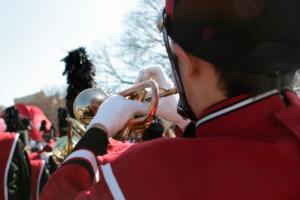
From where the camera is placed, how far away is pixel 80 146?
1651 mm

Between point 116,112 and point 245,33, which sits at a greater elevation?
point 245,33

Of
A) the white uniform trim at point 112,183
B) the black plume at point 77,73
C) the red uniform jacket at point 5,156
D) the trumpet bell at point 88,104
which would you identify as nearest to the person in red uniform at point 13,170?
the red uniform jacket at point 5,156

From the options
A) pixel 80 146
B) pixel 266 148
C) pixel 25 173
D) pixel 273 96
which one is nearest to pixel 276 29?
pixel 273 96

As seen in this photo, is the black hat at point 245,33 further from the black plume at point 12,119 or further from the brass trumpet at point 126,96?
the black plume at point 12,119

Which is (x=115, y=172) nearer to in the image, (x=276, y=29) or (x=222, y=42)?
(x=222, y=42)

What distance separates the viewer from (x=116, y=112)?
180 cm

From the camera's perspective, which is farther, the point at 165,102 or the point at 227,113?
the point at 165,102

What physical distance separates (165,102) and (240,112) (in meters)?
1.18

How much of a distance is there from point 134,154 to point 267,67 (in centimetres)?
38

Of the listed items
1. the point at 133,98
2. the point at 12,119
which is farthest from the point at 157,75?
the point at 12,119

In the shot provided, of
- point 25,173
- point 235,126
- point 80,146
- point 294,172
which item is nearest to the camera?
point 294,172

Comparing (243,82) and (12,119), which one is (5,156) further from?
(12,119)

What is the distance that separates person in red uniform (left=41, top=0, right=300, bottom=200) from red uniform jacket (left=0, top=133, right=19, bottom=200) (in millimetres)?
2100

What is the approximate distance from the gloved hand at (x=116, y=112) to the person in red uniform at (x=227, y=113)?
0.39 meters
